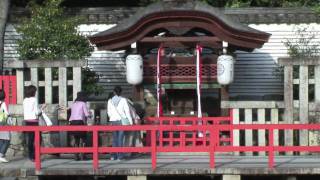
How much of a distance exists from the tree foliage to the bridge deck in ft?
16.2

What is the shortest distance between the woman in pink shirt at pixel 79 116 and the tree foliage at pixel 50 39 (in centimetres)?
429

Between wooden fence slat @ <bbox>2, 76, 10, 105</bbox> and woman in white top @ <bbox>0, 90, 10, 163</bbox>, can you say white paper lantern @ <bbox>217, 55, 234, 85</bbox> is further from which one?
woman in white top @ <bbox>0, 90, 10, 163</bbox>

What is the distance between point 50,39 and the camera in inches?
809

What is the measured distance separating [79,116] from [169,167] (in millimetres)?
2350

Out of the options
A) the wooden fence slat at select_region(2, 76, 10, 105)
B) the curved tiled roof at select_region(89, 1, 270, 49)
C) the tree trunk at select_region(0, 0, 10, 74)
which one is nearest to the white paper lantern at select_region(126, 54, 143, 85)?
the curved tiled roof at select_region(89, 1, 270, 49)

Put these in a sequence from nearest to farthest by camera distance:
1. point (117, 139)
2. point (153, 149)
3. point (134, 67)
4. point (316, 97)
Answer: point (153, 149)
point (117, 139)
point (316, 97)
point (134, 67)

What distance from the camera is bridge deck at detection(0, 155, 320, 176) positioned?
47.5ft

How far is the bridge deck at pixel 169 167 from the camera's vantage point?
14.5 metres

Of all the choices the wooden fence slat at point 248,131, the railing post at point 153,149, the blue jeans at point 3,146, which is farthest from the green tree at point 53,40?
the railing post at point 153,149

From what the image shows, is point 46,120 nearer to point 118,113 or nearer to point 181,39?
point 118,113

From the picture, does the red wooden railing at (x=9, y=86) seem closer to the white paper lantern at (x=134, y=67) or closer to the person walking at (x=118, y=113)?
the person walking at (x=118, y=113)

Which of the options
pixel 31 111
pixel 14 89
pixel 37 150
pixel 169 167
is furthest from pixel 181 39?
pixel 37 150

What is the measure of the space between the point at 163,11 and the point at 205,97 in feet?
13.7

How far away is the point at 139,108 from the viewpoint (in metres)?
18.2
